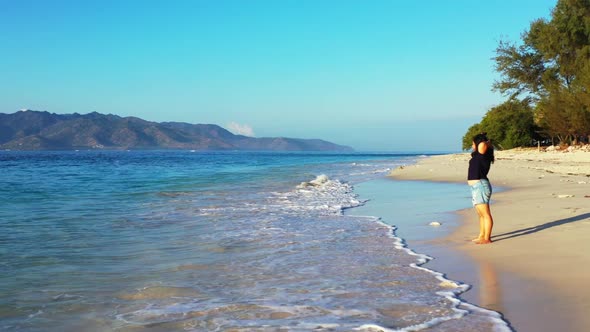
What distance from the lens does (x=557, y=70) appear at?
183 ft

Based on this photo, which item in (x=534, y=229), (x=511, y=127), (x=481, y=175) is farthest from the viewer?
(x=511, y=127)

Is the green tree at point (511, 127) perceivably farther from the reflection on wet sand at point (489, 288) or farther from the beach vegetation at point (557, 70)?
the reflection on wet sand at point (489, 288)

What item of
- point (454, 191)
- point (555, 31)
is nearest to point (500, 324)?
point (454, 191)

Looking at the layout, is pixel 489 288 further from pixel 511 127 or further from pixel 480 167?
pixel 511 127

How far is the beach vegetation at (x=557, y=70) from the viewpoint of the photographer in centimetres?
5025

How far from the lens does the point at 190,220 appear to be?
42.8ft

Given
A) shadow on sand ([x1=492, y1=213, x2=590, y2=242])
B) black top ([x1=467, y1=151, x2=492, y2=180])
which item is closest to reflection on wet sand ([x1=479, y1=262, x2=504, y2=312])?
shadow on sand ([x1=492, y1=213, x2=590, y2=242])

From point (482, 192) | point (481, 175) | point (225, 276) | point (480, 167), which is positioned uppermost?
point (480, 167)

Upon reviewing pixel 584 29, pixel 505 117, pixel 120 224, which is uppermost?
pixel 584 29

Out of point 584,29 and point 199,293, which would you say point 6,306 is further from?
point 584,29

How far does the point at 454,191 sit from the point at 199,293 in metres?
14.2

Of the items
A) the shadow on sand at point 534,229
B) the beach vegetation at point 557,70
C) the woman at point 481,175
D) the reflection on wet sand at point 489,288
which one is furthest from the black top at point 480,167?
the beach vegetation at point 557,70

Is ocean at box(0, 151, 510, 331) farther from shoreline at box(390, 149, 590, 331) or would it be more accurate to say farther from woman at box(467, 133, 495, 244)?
woman at box(467, 133, 495, 244)

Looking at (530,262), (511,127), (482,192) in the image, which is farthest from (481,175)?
(511,127)
